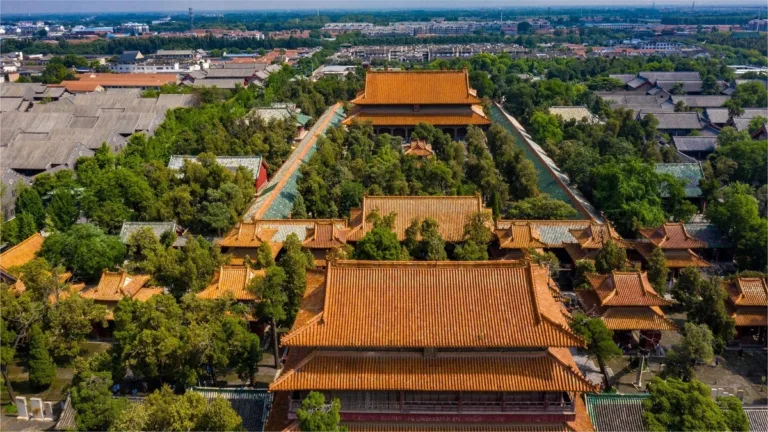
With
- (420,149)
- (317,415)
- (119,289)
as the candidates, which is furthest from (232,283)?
(420,149)

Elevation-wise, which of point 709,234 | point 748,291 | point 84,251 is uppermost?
point 84,251

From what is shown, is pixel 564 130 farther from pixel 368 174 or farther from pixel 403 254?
pixel 403 254

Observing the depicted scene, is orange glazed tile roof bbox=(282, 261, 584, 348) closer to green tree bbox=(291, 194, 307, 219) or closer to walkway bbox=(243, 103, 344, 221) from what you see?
walkway bbox=(243, 103, 344, 221)

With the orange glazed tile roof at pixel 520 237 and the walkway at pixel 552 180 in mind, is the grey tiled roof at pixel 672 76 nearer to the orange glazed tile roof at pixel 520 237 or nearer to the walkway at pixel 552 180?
the walkway at pixel 552 180

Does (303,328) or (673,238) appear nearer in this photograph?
(303,328)

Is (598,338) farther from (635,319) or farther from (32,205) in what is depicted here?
(32,205)

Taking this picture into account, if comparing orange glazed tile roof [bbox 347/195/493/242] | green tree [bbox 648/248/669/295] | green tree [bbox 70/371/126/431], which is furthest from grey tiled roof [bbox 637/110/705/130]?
green tree [bbox 70/371/126/431]

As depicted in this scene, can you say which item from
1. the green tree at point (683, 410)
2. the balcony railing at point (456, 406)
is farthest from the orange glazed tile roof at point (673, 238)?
the balcony railing at point (456, 406)
